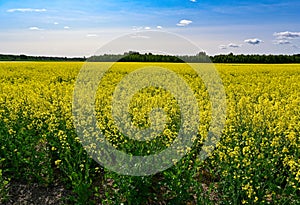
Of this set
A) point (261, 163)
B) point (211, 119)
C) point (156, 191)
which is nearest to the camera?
point (261, 163)

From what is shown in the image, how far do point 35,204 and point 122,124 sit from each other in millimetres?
1823

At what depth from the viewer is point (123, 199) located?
522cm

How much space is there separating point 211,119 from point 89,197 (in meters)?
2.45

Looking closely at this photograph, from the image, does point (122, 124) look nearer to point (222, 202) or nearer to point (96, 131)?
point (96, 131)

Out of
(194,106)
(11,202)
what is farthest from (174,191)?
(194,106)

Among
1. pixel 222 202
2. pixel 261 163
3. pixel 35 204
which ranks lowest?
pixel 35 204

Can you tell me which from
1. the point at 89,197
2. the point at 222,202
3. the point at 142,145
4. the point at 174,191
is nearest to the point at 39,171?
Result: the point at 89,197

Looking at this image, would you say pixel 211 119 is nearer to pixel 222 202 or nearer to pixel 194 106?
pixel 194 106

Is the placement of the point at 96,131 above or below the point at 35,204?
above

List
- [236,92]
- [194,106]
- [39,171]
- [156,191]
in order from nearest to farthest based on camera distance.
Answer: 1. [156,191]
2. [39,171]
3. [194,106]
4. [236,92]

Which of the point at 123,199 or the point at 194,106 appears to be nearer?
the point at 123,199

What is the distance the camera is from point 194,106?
780 cm

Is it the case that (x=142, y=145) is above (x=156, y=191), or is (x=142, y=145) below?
above

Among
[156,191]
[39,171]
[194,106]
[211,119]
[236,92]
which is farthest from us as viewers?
[236,92]
